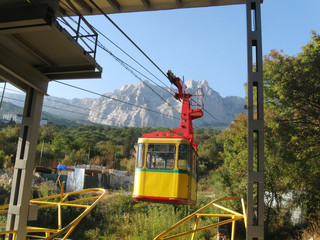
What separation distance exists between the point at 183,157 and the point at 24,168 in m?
6.14

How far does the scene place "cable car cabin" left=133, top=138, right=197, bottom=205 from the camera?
1038 centimetres

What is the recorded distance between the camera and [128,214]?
20.7 metres

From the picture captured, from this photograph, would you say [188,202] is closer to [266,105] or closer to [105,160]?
[266,105]

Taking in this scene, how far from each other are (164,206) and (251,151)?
1760cm

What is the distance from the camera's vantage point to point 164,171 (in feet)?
34.8

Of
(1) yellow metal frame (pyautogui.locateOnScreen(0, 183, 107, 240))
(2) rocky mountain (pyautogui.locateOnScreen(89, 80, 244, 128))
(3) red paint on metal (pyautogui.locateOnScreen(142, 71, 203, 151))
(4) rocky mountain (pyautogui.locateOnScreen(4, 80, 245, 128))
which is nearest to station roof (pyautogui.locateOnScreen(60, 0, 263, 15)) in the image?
(1) yellow metal frame (pyautogui.locateOnScreen(0, 183, 107, 240))

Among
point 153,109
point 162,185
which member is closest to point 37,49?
point 162,185

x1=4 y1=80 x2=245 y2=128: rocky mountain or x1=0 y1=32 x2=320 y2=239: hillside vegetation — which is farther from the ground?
x1=4 y1=80 x2=245 y2=128: rocky mountain

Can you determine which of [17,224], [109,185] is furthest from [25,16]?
[109,185]

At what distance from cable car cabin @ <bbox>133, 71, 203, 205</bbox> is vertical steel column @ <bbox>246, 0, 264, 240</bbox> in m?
5.54

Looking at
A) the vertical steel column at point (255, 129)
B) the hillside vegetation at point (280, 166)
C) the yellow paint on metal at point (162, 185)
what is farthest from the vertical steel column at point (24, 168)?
the hillside vegetation at point (280, 166)

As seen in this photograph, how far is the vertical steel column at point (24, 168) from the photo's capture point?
17.2 ft

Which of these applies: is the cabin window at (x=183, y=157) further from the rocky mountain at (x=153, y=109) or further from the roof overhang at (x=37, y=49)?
the rocky mountain at (x=153, y=109)

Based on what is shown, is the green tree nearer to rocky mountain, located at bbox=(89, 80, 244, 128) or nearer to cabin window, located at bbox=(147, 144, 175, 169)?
cabin window, located at bbox=(147, 144, 175, 169)
